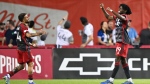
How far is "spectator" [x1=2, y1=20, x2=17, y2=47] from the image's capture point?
25.0m

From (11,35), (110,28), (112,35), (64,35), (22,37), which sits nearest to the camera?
(22,37)

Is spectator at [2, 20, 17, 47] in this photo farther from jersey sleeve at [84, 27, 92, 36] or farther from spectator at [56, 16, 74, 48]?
jersey sleeve at [84, 27, 92, 36]

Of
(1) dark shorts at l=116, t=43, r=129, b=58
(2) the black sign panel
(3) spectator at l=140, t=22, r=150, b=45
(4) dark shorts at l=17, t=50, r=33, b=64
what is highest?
(3) spectator at l=140, t=22, r=150, b=45

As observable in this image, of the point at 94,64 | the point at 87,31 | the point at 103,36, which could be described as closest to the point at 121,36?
the point at 94,64

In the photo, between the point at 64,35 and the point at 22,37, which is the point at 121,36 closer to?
the point at 22,37

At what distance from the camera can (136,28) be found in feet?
91.5

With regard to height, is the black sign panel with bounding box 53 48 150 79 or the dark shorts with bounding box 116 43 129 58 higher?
the dark shorts with bounding box 116 43 129 58

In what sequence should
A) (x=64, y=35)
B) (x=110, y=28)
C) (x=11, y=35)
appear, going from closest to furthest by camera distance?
(x=64, y=35) → (x=11, y=35) → (x=110, y=28)

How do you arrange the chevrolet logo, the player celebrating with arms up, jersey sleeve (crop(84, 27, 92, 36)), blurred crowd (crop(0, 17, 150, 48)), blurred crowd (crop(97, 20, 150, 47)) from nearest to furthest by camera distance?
the player celebrating with arms up < the chevrolet logo < jersey sleeve (crop(84, 27, 92, 36)) < blurred crowd (crop(0, 17, 150, 48)) < blurred crowd (crop(97, 20, 150, 47))

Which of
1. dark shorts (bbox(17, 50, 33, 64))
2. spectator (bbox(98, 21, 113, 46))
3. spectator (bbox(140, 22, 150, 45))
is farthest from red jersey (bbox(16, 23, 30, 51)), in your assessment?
spectator (bbox(140, 22, 150, 45))

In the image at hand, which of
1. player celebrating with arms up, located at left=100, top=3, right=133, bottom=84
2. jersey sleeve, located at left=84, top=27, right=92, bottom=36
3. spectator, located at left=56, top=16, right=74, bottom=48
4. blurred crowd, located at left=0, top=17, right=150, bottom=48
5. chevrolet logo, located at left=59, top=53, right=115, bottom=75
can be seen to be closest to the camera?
player celebrating with arms up, located at left=100, top=3, right=133, bottom=84

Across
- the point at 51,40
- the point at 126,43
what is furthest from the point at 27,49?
the point at 51,40

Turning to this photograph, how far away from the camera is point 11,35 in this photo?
25312 mm

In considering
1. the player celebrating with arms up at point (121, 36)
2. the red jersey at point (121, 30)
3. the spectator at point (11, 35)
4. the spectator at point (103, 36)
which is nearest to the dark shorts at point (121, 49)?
the player celebrating with arms up at point (121, 36)
